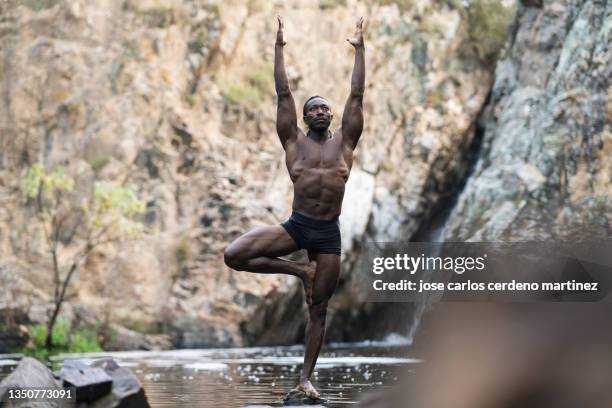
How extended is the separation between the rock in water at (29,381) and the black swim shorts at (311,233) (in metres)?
1.86


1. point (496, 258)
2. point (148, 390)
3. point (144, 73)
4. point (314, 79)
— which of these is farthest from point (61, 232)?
point (148, 390)

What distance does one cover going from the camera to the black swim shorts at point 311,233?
5941 mm

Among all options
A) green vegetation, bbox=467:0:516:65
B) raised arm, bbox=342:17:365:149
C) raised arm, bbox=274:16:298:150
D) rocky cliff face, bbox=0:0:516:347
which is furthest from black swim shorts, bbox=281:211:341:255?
green vegetation, bbox=467:0:516:65

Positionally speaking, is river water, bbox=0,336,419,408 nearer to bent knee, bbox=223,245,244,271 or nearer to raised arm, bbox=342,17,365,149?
bent knee, bbox=223,245,244,271

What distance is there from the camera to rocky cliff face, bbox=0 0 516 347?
23.6m

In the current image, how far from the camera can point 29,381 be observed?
5629mm

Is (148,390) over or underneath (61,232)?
underneath

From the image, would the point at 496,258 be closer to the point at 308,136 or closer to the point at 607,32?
the point at 607,32

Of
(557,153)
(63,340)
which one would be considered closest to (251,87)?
(63,340)

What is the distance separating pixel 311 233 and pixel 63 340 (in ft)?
53.4

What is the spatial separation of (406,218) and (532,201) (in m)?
7.13

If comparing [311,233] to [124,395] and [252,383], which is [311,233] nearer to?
[124,395]

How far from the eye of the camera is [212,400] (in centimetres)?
662

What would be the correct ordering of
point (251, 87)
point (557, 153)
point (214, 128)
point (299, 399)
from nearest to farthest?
point (299, 399) → point (557, 153) → point (214, 128) → point (251, 87)
